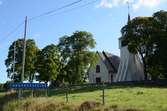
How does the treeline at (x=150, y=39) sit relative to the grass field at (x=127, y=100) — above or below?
above

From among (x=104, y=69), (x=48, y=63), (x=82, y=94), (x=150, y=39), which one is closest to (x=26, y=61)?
(x=48, y=63)

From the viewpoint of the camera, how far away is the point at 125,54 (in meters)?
83.0

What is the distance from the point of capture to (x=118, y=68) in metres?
86.2

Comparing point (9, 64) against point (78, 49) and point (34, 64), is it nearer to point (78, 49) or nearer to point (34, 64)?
point (34, 64)

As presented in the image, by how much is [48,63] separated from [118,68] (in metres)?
14.9

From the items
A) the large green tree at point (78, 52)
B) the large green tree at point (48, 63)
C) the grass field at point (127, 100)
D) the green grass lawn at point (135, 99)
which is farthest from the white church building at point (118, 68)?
the green grass lawn at point (135, 99)

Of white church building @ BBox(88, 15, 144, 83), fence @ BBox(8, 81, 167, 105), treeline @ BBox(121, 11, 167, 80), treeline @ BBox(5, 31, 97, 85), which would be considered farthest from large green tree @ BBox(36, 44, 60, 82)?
fence @ BBox(8, 81, 167, 105)

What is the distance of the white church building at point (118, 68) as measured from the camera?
3196 inches

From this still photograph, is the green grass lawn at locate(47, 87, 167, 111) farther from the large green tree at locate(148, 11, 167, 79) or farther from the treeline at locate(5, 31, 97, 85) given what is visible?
the treeline at locate(5, 31, 97, 85)

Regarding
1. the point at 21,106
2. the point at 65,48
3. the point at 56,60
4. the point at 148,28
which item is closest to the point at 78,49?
the point at 65,48

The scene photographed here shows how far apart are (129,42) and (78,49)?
1146 centimetres

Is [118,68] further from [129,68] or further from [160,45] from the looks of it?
[160,45]

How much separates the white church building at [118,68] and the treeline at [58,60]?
6618 mm

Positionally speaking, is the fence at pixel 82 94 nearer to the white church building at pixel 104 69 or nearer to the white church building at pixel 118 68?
the white church building at pixel 118 68
